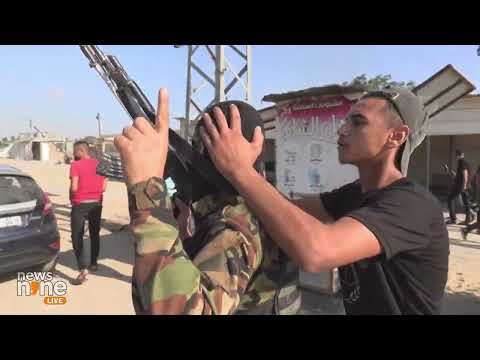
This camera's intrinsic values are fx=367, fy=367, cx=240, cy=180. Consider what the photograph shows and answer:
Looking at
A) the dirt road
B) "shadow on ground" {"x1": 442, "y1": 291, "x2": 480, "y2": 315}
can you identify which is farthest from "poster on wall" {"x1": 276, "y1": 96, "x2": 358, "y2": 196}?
"shadow on ground" {"x1": 442, "y1": 291, "x2": 480, "y2": 315}

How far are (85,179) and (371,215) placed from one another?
186 inches

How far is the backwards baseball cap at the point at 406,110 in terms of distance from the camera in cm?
125

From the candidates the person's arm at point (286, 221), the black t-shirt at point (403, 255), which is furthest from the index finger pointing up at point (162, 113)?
the black t-shirt at point (403, 255)

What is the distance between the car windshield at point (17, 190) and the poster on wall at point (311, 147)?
3381mm

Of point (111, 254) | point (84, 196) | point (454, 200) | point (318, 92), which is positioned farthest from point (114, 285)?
point (454, 200)

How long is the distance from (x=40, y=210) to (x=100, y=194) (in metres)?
0.79

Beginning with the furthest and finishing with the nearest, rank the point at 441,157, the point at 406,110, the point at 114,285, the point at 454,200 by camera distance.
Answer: the point at 441,157
the point at 454,200
the point at 114,285
the point at 406,110

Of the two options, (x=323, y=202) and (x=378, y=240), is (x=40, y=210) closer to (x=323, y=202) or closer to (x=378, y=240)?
(x=323, y=202)

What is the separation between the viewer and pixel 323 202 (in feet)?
4.97

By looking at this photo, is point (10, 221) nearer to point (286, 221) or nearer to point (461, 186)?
point (286, 221)

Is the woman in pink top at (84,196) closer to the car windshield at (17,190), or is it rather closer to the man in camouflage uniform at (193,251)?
the car windshield at (17,190)

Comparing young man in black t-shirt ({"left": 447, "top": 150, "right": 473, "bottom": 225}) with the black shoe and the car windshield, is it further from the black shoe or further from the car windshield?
the car windshield

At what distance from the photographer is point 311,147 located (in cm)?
429
